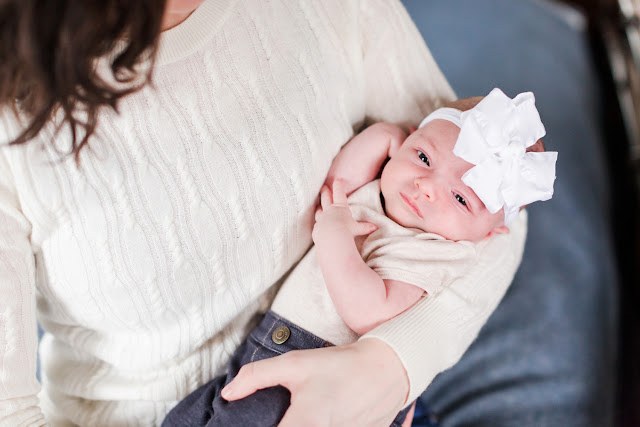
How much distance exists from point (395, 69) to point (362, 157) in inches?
7.8

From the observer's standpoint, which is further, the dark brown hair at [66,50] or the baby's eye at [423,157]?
the baby's eye at [423,157]

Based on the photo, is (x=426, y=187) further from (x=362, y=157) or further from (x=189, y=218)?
(x=189, y=218)

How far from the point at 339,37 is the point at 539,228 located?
0.82 meters

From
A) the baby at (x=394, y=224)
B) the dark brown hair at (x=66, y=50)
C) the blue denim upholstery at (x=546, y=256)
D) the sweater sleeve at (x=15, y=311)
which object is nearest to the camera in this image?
the dark brown hair at (x=66, y=50)

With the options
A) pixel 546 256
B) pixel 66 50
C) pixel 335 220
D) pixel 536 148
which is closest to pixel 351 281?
pixel 335 220

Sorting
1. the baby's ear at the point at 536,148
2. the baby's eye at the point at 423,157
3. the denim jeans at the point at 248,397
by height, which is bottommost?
the denim jeans at the point at 248,397

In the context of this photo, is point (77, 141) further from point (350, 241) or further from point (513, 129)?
point (513, 129)

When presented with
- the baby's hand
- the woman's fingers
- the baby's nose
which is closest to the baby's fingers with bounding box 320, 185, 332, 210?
the baby's hand

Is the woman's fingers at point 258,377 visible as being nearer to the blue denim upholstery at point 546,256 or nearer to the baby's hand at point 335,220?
the baby's hand at point 335,220

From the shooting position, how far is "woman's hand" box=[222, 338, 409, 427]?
63 centimetres

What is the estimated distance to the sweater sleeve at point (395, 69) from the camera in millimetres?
925

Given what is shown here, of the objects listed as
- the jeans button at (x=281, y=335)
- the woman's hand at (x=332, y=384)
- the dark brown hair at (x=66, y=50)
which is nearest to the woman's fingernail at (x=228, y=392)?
the woman's hand at (x=332, y=384)

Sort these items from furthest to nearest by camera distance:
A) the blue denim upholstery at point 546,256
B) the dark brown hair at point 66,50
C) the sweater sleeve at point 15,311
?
the blue denim upholstery at point 546,256
the sweater sleeve at point 15,311
the dark brown hair at point 66,50

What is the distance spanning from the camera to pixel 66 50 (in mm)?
482
